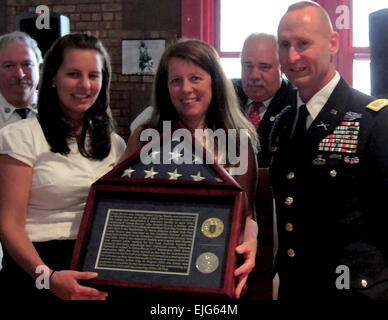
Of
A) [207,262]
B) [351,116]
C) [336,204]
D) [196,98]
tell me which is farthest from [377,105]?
[207,262]

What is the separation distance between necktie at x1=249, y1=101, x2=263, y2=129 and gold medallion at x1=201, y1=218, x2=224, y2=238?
59.0 inches

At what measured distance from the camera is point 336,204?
5.65ft

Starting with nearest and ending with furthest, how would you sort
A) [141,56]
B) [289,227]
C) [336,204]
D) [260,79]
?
[336,204] → [289,227] → [260,79] → [141,56]

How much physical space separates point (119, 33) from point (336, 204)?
437cm

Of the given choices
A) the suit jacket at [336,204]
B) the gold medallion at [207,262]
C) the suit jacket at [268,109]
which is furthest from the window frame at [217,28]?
the gold medallion at [207,262]

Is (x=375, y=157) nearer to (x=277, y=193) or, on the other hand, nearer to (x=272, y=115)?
(x=277, y=193)

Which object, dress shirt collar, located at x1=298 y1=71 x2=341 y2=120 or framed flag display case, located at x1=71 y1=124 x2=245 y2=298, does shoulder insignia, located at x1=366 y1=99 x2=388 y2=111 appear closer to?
dress shirt collar, located at x1=298 y1=71 x2=341 y2=120

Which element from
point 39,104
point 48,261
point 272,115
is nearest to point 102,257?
point 48,261

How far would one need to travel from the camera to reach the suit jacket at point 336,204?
168 centimetres

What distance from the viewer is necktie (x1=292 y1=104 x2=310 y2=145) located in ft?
6.12

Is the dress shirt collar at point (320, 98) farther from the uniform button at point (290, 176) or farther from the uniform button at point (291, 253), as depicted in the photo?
the uniform button at point (291, 253)

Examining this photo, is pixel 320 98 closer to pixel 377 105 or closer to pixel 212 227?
pixel 377 105

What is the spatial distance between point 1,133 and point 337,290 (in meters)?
1.29

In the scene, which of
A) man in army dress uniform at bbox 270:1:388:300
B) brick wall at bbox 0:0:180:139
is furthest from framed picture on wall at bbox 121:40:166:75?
man in army dress uniform at bbox 270:1:388:300
